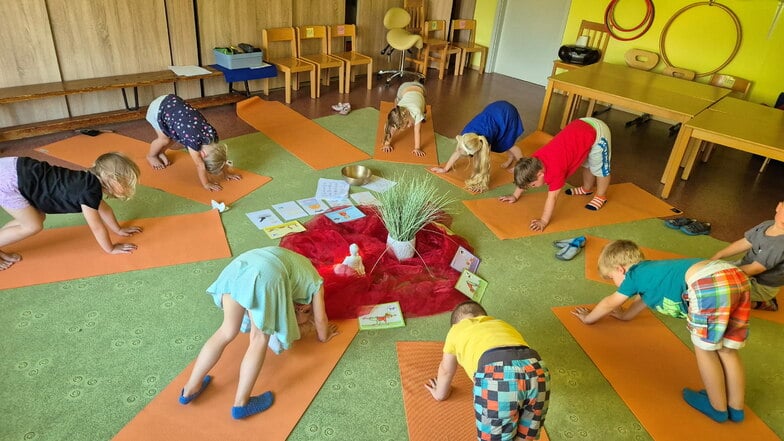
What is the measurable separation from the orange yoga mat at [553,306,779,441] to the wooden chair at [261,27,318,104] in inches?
152

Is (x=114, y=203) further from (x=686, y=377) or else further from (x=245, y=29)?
(x=686, y=377)

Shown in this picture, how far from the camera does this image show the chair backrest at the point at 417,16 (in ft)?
21.6

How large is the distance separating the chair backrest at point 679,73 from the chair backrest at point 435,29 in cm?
296

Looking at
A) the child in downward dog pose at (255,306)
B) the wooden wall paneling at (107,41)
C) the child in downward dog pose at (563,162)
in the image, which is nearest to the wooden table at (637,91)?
the child in downward dog pose at (563,162)

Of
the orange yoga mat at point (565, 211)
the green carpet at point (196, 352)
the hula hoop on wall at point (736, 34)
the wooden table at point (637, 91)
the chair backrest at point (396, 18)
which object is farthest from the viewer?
the chair backrest at point (396, 18)

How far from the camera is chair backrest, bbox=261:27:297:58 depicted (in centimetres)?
536

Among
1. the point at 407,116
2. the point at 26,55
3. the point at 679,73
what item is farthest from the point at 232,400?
the point at 679,73

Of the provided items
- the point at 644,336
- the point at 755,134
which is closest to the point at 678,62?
the point at 755,134

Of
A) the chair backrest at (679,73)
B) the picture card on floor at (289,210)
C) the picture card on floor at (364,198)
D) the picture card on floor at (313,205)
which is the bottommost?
the picture card on floor at (289,210)

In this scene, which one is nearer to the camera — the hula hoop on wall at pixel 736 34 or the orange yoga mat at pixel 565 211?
the orange yoga mat at pixel 565 211

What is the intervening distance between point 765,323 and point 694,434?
1.20 meters

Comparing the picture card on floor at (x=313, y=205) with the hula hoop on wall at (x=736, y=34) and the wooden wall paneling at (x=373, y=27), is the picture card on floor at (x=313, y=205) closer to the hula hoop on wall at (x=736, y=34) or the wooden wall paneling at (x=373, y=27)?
the wooden wall paneling at (x=373, y=27)

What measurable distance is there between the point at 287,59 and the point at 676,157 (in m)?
4.11

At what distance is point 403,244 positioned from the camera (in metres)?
2.95
